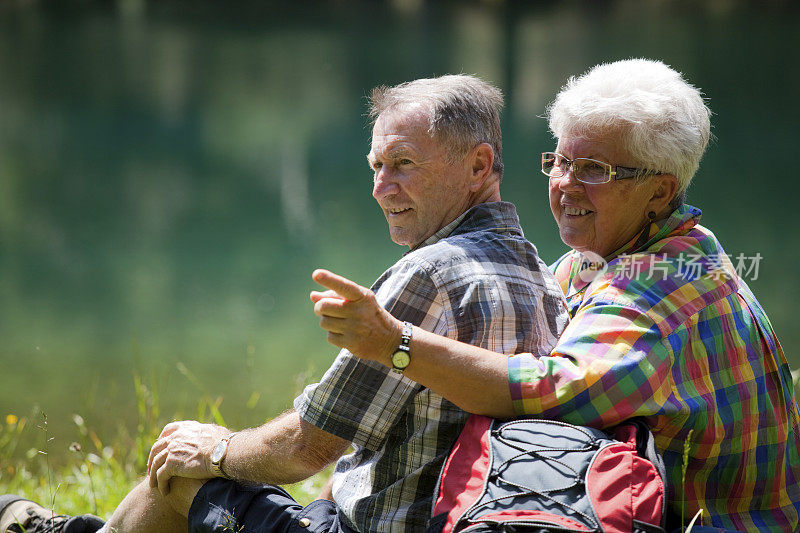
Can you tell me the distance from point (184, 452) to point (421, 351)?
84 centimetres

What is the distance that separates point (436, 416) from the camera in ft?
7.63

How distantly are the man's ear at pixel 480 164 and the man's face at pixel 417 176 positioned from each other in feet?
0.08

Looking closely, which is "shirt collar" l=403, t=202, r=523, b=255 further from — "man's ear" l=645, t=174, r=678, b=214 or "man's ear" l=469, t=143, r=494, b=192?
"man's ear" l=645, t=174, r=678, b=214

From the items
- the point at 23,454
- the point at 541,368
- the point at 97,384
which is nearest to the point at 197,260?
the point at 97,384

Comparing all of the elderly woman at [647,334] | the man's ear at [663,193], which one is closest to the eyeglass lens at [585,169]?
the elderly woman at [647,334]

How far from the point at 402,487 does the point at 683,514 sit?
70 cm

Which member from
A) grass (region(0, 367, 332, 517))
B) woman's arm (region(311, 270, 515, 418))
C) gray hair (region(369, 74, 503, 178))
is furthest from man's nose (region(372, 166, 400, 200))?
grass (region(0, 367, 332, 517))

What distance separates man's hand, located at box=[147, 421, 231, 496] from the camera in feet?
8.20

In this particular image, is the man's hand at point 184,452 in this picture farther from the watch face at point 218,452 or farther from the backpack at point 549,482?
the backpack at point 549,482

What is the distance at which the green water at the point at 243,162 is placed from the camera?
710cm

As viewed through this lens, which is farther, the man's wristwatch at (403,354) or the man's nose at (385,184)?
the man's nose at (385,184)

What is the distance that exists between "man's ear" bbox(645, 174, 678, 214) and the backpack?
776mm

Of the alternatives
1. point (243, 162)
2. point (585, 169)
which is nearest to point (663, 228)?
point (585, 169)

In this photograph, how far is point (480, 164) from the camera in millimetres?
2713
